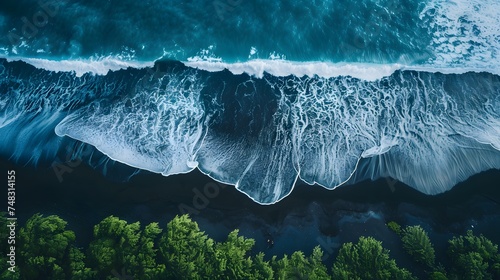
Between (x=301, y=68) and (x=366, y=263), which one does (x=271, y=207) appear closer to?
(x=366, y=263)

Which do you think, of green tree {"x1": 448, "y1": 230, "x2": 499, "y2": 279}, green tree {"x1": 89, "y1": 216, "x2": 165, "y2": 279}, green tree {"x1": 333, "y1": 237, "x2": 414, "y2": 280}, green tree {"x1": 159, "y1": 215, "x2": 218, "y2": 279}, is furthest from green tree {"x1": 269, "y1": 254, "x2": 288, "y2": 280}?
green tree {"x1": 448, "y1": 230, "x2": 499, "y2": 279}

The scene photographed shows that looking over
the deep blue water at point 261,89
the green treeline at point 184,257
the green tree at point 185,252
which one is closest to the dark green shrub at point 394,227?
the green treeline at point 184,257

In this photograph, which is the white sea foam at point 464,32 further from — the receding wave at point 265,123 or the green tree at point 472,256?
the green tree at point 472,256

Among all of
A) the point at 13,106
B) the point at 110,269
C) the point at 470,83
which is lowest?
the point at 110,269

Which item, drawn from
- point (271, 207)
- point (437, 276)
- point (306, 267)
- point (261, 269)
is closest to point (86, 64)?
point (271, 207)

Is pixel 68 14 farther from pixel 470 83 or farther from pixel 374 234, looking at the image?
pixel 470 83

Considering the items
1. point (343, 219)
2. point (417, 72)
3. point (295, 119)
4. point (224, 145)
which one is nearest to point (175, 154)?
point (224, 145)

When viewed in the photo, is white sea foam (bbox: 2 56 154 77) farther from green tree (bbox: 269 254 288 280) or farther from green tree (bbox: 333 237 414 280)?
green tree (bbox: 333 237 414 280)
